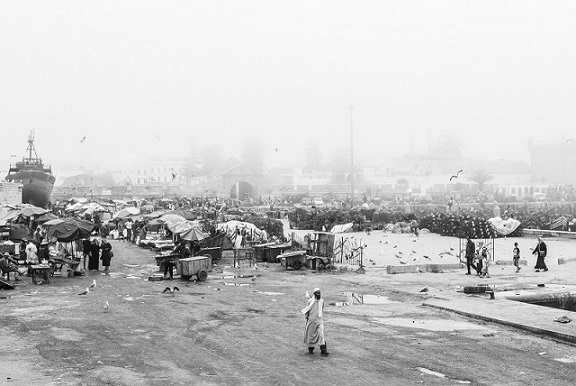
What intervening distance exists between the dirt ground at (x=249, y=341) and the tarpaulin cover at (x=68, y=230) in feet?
13.0

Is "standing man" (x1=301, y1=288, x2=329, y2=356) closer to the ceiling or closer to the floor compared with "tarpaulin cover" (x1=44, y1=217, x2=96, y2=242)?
closer to the floor

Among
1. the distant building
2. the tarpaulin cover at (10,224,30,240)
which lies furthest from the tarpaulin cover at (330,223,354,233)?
the distant building

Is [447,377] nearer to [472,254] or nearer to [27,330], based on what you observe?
[27,330]

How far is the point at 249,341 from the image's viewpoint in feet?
45.9

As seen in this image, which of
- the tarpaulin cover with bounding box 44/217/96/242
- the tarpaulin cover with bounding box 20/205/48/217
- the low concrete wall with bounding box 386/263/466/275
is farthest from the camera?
the tarpaulin cover with bounding box 20/205/48/217

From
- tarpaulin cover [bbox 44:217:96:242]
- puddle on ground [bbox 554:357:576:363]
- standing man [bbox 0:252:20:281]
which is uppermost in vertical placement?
tarpaulin cover [bbox 44:217:96:242]

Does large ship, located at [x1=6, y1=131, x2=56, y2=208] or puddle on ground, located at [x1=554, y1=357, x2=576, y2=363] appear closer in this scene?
puddle on ground, located at [x1=554, y1=357, x2=576, y2=363]

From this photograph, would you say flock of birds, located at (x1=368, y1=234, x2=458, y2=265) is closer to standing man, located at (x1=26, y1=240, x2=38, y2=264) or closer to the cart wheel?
the cart wheel

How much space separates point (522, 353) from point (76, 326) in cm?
884

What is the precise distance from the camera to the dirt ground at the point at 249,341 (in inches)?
448

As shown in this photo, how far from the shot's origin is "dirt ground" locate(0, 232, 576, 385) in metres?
11.4

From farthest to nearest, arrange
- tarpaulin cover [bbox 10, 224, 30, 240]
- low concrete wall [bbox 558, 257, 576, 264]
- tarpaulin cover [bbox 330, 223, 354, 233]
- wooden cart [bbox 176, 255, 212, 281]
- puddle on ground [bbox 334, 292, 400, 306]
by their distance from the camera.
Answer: tarpaulin cover [bbox 330, 223, 354, 233], tarpaulin cover [bbox 10, 224, 30, 240], low concrete wall [bbox 558, 257, 576, 264], wooden cart [bbox 176, 255, 212, 281], puddle on ground [bbox 334, 292, 400, 306]

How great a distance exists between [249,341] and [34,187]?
55.8m

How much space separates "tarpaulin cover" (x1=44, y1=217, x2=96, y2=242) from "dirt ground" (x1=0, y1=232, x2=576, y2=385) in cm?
395
